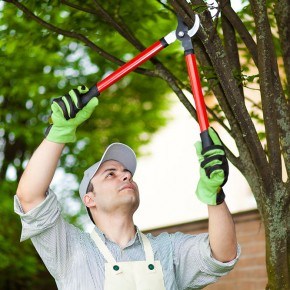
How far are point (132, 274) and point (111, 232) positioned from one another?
9.8 inches

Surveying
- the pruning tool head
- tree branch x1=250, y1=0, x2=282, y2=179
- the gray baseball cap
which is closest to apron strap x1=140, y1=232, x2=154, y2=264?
the gray baseball cap

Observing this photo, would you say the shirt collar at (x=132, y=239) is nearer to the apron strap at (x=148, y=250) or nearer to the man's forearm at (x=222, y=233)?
the apron strap at (x=148, y=250)

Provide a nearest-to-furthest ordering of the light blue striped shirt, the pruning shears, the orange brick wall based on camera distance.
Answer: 1. the pruning shears
2. the light blue striped shirt
3. the orange brick wall

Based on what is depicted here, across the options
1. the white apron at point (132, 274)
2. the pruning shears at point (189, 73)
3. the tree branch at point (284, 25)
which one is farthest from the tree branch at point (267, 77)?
the white apron at point (132, 274)

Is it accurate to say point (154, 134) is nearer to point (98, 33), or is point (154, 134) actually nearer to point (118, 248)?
point (98, 33)

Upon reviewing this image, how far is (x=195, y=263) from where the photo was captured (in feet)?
10.1

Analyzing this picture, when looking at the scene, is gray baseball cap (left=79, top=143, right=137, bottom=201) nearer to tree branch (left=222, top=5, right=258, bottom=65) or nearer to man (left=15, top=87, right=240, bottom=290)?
man (left=15, top=87, right=240, bottom=290)

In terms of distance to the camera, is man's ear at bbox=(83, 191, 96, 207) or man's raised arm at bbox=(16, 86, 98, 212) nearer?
man's raised arm at bbox=(16, 86, 98, 212)

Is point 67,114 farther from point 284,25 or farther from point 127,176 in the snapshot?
point 284,25

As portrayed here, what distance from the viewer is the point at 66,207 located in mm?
10547

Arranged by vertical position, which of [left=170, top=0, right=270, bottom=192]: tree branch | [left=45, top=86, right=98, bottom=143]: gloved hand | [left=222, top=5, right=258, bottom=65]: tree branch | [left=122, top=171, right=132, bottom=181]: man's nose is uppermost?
[left=222, top=5, right=258, bottom=65]: tree branch

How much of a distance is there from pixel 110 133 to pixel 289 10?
6.76 m

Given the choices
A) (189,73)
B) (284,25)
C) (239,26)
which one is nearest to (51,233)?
(189,73)

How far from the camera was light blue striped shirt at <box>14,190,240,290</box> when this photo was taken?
288 centimetres
